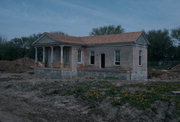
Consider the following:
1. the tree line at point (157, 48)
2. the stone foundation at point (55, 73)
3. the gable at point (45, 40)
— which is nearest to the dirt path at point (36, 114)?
the stone foundation at point (55, 73)

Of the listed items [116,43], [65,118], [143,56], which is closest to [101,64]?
Answer: [116,43]

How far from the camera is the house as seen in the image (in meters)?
20.3

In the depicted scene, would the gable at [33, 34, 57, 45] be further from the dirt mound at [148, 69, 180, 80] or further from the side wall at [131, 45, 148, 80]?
the dirt mound at [148, 69, 180, 80]

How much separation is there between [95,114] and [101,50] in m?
14.7

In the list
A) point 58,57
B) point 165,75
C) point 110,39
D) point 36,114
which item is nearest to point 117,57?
point 110,39

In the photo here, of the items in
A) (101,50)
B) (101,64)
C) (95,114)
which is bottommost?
(95,114)

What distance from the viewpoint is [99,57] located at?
73.3 feet

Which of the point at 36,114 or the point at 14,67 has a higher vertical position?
the point at 14,67

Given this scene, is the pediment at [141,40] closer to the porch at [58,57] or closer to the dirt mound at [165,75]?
the dirt mound at [165,75]

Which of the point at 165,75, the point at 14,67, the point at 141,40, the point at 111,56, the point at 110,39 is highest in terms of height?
the point at 110,39

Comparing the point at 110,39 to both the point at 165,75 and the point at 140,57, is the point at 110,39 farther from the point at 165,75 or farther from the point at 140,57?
the point at 165,75

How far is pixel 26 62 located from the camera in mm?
35562

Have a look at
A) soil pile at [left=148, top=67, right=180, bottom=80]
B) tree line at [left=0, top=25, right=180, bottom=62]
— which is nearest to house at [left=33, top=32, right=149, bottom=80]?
soil pile at [left=148, top=67, right=180, bottom=80]

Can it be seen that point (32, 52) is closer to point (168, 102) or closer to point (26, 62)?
point (26, 62)
